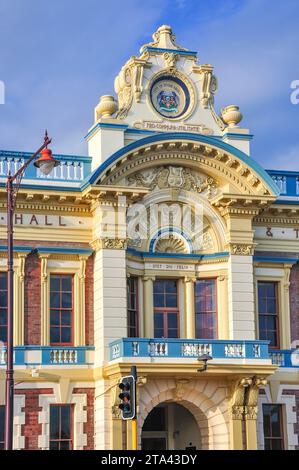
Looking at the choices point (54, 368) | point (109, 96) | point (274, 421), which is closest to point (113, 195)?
point (109, 96)

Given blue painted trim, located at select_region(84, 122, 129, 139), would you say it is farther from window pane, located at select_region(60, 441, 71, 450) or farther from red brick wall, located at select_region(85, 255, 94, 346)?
window pane, located at select_region(60, 441, 71, 450)

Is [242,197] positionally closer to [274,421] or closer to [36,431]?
[274,421]

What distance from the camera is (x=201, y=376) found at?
34.5 m

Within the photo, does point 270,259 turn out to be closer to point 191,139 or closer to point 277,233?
point 277,233

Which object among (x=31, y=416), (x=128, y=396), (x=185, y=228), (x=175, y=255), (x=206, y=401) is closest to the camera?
(x=128, y=396)

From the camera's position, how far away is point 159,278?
3647 cm

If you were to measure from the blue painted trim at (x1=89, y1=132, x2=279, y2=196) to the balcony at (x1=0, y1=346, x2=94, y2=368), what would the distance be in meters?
5.36

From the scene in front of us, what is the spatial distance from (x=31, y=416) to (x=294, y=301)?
10.0 metres

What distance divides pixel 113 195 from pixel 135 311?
12.8 feet

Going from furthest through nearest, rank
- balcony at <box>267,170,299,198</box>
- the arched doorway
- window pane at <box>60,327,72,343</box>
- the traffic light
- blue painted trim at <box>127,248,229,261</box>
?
balcony at <box>267,170,299,198</box> < the arched doorway < blue painted trim at <box>127,248,229,261</box> < window pane at <box>60,327,72,343</box> < the traffic light

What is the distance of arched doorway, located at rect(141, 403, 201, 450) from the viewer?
123 feet

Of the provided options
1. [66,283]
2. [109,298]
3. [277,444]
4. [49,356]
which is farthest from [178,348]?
[277,444]

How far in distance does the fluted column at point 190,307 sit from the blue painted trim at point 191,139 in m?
4.14

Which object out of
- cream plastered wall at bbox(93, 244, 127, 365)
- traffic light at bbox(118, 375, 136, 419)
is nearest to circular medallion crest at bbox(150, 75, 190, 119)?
cream plastered wall at bbox(93, 244, 127, 365)
